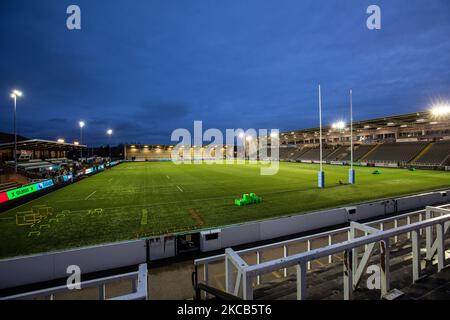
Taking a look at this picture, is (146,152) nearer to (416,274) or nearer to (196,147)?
(196,147)

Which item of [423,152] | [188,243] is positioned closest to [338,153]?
[423,152]

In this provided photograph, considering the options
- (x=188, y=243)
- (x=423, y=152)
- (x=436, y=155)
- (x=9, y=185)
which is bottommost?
(x=188, y=243)

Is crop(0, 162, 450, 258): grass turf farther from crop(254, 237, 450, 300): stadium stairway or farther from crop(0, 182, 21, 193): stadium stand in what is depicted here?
crop(254, 237, 450, 300): stadium stairway

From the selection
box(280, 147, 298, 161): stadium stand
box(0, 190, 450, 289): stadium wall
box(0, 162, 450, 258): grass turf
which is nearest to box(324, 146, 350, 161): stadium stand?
box(280, 147, 298, 161): stadium stand

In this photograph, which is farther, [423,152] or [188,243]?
[423,152]

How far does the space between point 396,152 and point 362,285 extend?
59163mm

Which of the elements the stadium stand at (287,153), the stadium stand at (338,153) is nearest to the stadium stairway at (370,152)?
the stadium stand at (338,153)

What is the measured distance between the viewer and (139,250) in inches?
345

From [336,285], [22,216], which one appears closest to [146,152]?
[22,216]

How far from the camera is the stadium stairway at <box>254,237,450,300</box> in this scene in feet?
13.3

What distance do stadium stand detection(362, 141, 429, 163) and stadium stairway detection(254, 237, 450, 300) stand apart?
53.0 meters

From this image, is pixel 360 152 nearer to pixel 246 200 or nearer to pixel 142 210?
pixel 246 200

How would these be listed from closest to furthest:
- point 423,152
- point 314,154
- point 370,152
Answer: point 423,152, point 370,152, point 314,154

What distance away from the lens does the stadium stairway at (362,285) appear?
13.3ft
